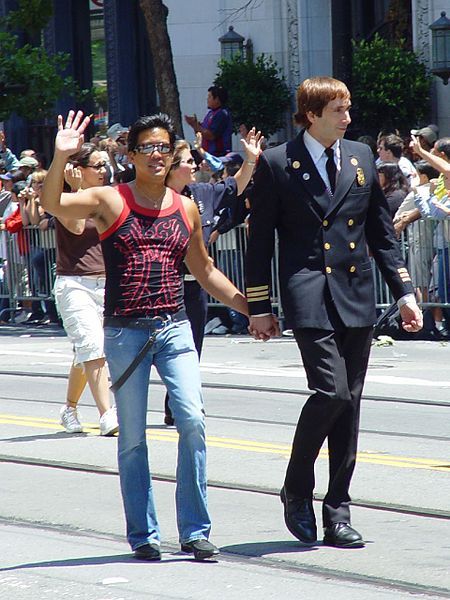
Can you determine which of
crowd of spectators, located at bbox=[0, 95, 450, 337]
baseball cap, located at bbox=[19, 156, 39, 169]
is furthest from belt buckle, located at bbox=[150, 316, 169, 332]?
baseball cap, located at bbox=[19, 156, 39, 169]

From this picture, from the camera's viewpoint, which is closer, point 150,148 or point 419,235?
point 150,148

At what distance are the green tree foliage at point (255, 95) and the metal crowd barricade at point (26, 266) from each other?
7.61m

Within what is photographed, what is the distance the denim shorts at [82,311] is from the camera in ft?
33.0

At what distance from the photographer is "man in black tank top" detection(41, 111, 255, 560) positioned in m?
6.39

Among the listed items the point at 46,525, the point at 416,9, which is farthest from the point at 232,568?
the point at 416,9

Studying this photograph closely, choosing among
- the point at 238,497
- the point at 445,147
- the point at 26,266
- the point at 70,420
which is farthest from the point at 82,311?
the point at 26,266

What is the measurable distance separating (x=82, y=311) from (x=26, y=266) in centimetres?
866

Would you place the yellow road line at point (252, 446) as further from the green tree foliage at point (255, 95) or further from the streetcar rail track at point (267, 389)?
the green tree foliage at point (255, 95)

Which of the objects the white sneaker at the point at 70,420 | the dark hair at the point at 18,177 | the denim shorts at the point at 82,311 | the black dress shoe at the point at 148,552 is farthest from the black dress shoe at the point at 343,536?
the dark hair at the point at 18,177

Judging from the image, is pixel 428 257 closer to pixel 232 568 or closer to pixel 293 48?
pixel 232 568

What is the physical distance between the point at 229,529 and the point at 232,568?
0.79m

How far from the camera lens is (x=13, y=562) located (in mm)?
6582

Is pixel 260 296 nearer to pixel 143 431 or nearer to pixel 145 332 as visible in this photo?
pixel 145 332

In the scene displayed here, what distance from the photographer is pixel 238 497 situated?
25.9ft
